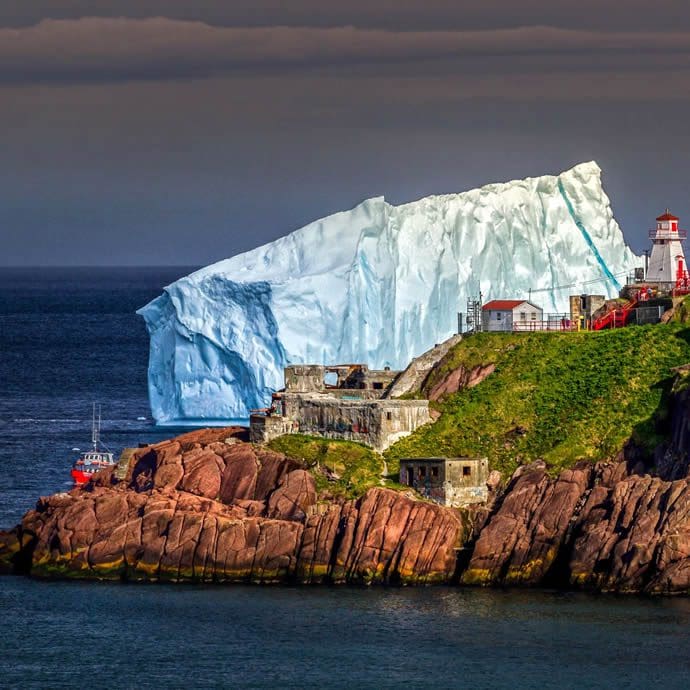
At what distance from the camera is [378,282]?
120125 mm

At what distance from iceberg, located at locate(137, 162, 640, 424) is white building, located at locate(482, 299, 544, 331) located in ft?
65.6

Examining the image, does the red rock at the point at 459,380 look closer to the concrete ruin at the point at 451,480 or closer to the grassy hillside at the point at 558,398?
the grassy hillside at the point at 558,398

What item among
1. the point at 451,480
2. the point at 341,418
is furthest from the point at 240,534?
the point at 341,418

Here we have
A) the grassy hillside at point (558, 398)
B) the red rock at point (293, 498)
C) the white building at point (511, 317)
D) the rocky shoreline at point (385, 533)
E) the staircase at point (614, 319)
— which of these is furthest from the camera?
the white building at point (511, 317)

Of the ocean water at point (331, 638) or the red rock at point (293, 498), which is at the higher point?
the red rock at point (293, 498)

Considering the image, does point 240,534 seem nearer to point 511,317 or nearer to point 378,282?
point 511,317

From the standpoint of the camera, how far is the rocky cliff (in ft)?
264

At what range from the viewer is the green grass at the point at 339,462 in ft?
279

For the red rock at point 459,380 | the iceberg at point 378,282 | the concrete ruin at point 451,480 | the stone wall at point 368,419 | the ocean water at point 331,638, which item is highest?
the iceberg at point 378,282

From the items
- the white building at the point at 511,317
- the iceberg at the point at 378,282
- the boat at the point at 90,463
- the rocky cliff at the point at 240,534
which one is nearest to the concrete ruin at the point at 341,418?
the rocky cliff at the point at 240,534

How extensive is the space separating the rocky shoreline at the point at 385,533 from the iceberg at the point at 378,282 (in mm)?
33088

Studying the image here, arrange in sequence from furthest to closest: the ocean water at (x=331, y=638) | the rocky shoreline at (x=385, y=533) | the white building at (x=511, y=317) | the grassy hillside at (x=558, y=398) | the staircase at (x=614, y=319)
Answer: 1. the white building at (x=511, y=317)
2. the staircase at (x=614, y=319)
3. the grassy hillside at (x=558, y=398)
4. the rocky shoreline at (x=385, y=533)
5. the ocean water at (x=331, y=638)

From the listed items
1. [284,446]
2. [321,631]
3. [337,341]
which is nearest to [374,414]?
[284,446]

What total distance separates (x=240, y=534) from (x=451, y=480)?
328 inches
